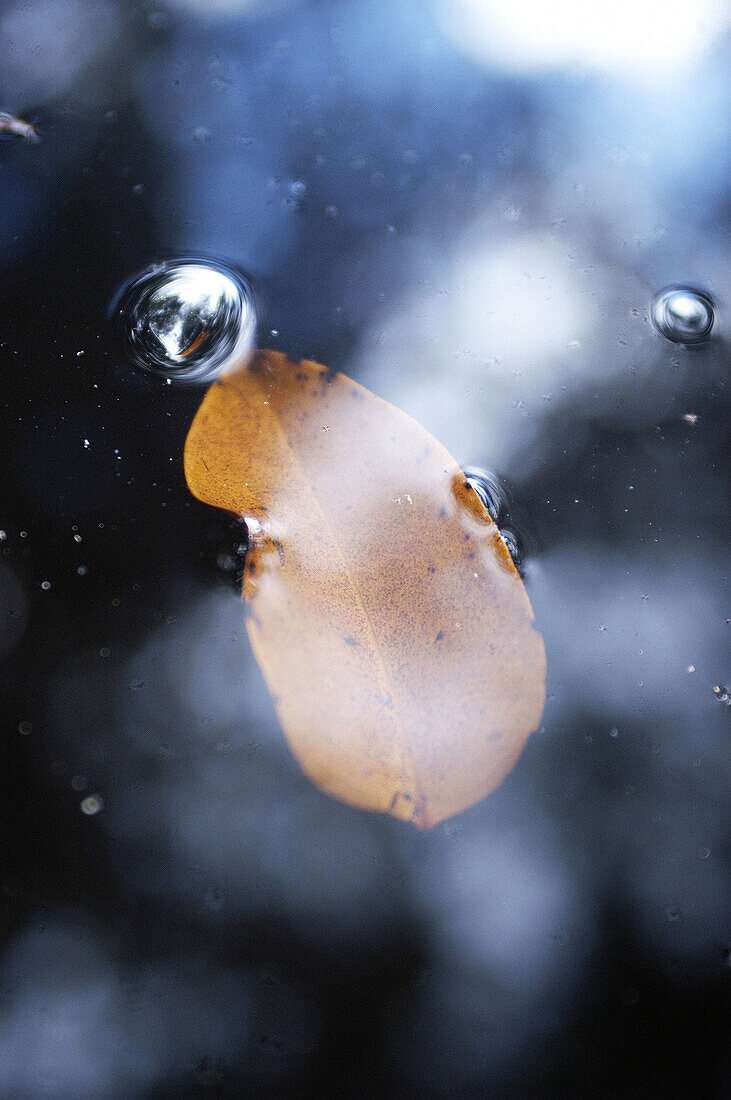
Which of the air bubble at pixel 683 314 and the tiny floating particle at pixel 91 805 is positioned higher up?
the air bubble at pixel 683 314

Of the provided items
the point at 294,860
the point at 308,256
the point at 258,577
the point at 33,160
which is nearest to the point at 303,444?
the point at 258,577

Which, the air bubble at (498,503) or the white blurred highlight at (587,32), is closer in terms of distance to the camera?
the air bubble at (498,503)

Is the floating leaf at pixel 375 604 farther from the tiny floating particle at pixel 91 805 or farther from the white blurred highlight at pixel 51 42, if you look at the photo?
the white blurred highlight at pixel 51 42

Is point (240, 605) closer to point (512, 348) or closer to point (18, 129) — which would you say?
point (512, 348)

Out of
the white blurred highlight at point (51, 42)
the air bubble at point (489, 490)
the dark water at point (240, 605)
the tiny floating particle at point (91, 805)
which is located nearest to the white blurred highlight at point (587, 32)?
the dark water at point (240, 605)

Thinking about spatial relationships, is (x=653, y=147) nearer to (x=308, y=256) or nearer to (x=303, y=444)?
(x=308, y=256)

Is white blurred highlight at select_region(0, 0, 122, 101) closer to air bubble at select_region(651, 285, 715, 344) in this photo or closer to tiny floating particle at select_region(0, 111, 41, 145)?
tiny floating particle at select_region(0, 111, 41, 145)
